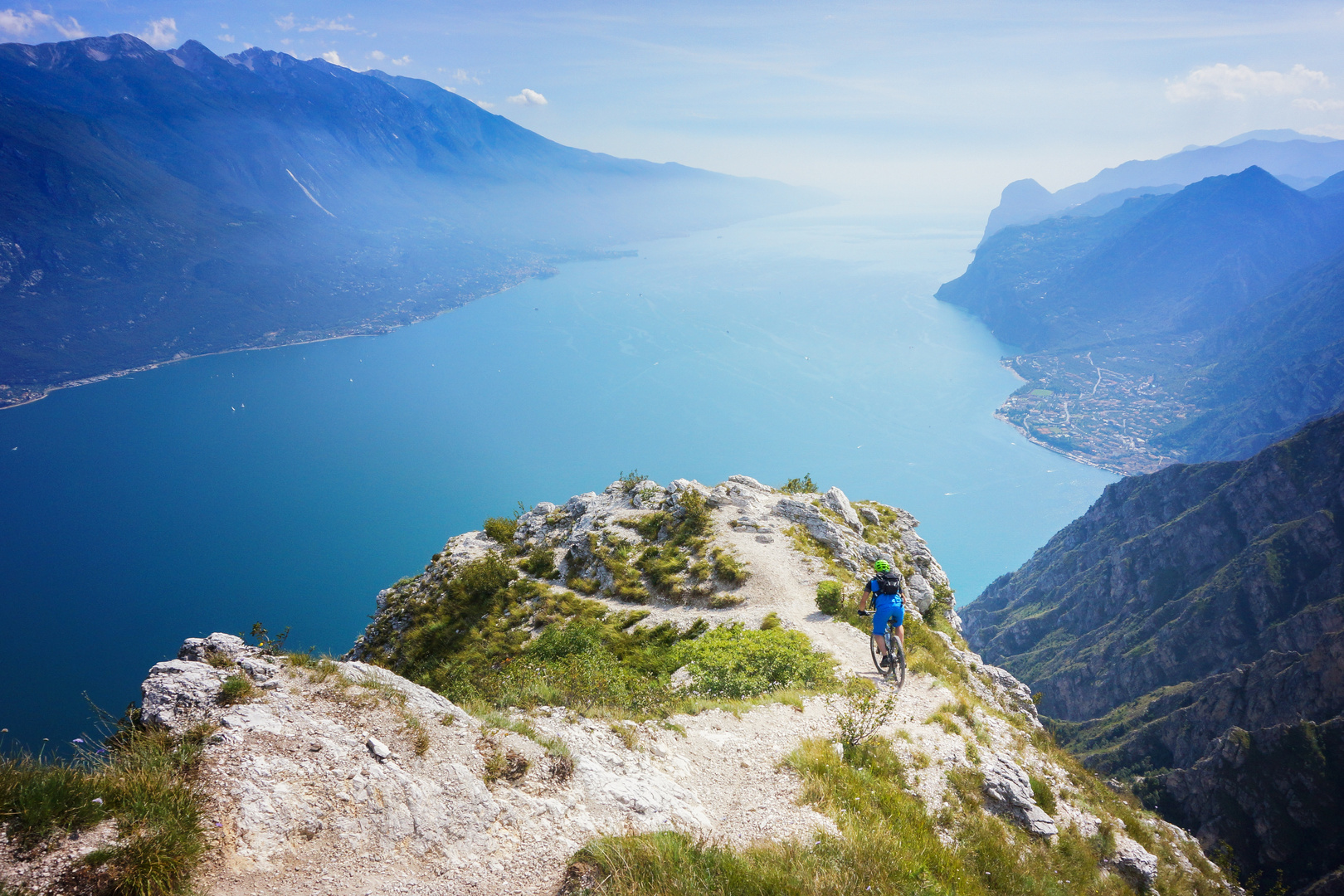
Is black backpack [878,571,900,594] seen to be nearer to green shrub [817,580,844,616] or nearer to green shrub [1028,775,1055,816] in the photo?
green shrub [817,580,844,616]

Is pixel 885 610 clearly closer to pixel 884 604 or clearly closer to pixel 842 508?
pixel 884 604

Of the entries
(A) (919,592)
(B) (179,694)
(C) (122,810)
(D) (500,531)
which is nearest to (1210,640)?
(A) (919,592)

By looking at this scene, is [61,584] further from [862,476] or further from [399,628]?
[862,476]

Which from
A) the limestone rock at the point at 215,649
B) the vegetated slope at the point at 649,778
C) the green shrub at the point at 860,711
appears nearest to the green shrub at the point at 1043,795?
the vegetated slope at the point at 649,778

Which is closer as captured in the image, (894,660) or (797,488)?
(894,660)

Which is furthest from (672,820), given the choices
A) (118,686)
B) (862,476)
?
(862,476)

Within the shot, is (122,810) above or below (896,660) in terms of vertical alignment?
above
